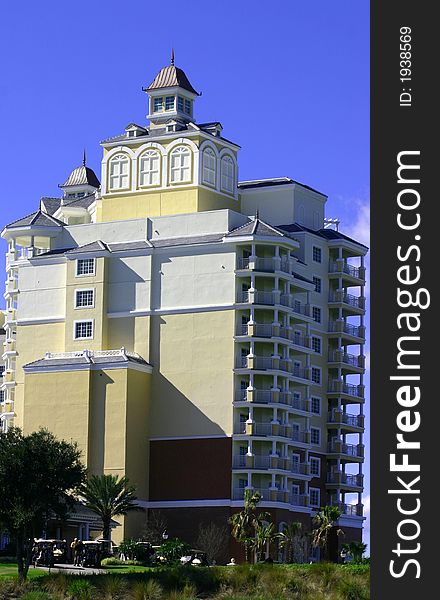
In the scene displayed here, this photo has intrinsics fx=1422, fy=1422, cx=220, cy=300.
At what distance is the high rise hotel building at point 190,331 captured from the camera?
3829 inches

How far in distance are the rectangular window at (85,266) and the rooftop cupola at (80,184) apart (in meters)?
16.3

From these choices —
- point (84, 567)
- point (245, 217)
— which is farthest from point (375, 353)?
point (245, 217)

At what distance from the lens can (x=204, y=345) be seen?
98.8m

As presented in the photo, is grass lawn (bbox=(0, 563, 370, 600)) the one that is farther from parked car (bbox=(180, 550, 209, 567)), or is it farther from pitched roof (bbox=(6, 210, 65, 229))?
pitched roof (bbox=(6, 210, 65, 229))

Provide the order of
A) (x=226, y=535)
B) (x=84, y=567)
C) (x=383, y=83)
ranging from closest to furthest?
(x=383, y=83) < (x=84, y=567) < (x=226, y=535)

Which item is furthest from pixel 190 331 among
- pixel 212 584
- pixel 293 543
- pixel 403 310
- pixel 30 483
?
pixel 403 310

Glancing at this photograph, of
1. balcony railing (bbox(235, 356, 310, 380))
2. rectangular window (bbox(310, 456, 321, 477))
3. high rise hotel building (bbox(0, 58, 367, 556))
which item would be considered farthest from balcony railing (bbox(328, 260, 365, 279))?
rectangular window (bbox(310, 456, 321, 477))

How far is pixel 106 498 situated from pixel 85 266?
19.8 meters

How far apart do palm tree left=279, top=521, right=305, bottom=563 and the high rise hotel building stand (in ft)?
3.55

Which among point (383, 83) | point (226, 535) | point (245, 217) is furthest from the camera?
point (245, 217)

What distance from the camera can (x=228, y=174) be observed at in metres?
109

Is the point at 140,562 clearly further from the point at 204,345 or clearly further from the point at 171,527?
the point at 204,345

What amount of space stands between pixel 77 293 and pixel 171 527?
1914cm

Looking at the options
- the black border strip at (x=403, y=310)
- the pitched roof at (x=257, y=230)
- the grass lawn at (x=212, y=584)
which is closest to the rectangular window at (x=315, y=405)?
the pitched roof at (x=257, y=230)
